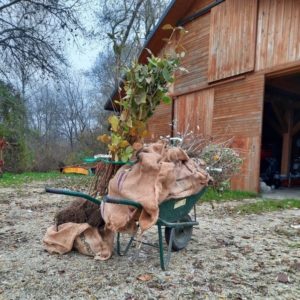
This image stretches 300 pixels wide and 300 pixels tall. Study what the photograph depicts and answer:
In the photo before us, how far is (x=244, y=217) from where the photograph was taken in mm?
4988

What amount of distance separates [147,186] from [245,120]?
18.0 ft

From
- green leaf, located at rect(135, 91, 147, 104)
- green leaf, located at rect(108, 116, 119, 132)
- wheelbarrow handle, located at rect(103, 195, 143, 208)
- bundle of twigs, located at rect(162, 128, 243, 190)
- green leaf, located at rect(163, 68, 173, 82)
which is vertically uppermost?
green leaf, located at rect(163, 68, 173, 82)

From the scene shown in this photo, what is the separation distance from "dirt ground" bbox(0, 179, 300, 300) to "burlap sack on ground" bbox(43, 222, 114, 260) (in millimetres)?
73

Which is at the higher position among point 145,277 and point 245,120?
point 245,120

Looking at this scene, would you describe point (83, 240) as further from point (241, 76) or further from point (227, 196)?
point (241, 76)

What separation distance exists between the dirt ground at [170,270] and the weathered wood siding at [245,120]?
317 cm

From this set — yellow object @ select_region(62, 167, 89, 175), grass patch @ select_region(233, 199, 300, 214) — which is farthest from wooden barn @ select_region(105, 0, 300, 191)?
yellow object @ select_region(62, 167, 89, 175)

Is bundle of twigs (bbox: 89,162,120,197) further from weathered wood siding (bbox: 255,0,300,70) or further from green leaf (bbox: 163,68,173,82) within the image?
weathered wood siding (bbox: 255,0,300,70)

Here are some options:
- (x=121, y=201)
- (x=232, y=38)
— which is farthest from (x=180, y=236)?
(x=232, y=38)

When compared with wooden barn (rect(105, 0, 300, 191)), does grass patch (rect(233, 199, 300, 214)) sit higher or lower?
lower

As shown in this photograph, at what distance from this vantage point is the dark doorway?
9500mm

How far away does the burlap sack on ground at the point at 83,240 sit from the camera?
2.91m

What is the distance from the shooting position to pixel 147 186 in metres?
2.46

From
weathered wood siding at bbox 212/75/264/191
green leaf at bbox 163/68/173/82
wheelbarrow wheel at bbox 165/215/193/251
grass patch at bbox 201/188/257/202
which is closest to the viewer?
green leaf at bbox 163/68/173/82
